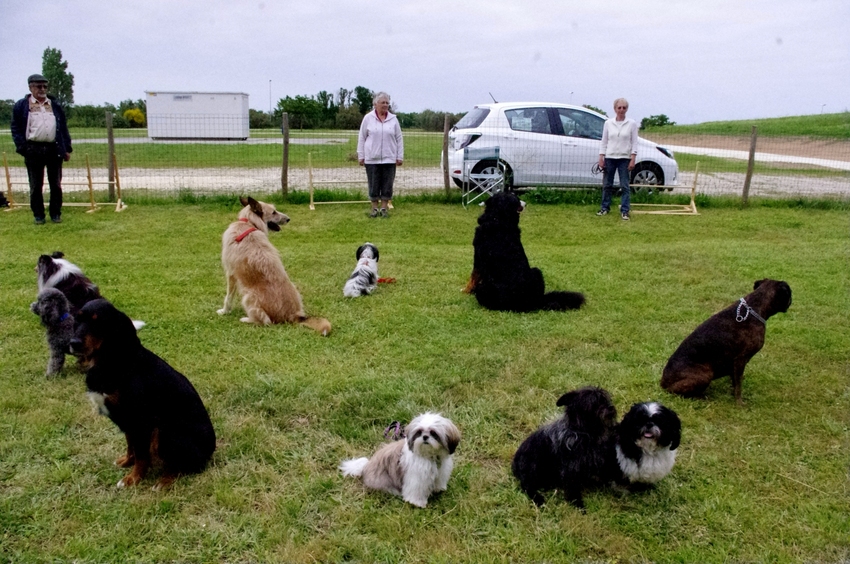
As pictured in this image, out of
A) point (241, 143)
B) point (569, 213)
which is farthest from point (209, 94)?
point (569, 213)

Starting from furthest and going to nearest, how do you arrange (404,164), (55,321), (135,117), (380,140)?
(135,117)
(404,164)
(380,140)
(55,321)

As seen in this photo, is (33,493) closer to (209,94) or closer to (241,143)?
(241,143)

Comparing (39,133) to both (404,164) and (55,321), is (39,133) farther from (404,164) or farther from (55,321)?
(404,164)

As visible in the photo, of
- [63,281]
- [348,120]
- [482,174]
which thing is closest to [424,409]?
[63,281]

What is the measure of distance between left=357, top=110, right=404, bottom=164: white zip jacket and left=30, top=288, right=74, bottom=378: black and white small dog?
23.3 feet

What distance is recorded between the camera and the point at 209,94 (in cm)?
3531

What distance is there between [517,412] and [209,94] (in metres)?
35.7

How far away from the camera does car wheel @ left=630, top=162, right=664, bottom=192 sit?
43.0ft

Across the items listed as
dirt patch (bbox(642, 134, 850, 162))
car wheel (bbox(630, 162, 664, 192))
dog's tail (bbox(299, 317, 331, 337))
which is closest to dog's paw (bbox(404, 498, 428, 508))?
dog's tail (bbox(299, 317, 331, 337))

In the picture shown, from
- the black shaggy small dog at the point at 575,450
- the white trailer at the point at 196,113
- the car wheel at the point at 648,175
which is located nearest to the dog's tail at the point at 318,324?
the black shaggy small dog at the point at 575,450

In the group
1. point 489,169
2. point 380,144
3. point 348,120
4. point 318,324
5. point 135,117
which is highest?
point 348,120

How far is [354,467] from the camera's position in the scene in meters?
3.52

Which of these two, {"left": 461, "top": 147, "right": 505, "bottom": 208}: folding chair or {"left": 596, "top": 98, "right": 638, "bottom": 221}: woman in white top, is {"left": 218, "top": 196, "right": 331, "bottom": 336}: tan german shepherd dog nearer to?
{"left": 461, "top": 147, "right": 505, "bottom": 208}: folding chair

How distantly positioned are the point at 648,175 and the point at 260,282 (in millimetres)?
9986
